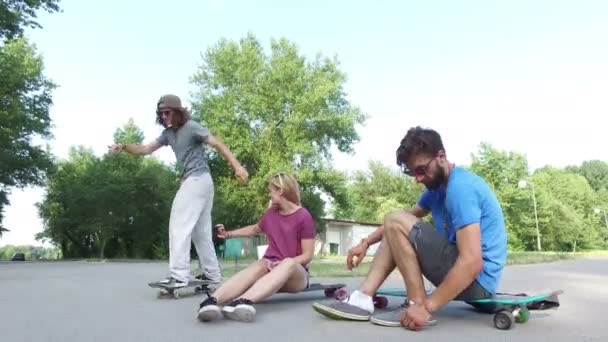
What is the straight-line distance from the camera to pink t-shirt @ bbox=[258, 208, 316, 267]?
429 cm

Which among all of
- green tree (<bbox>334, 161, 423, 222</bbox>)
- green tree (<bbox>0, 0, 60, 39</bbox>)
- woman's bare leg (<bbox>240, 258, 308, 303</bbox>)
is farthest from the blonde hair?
green tree (<bbox>334, 161, 423, 222</bbox>)

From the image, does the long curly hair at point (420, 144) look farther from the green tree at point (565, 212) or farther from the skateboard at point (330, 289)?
the green tree at point (565, 212)

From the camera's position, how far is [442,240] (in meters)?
3.12

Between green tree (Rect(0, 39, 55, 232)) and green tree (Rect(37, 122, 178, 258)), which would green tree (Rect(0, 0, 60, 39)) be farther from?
green tree (Rect(37, 122, 178, 258))

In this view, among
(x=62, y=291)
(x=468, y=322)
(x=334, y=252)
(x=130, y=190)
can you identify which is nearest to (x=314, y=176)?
(x=130, y=190)

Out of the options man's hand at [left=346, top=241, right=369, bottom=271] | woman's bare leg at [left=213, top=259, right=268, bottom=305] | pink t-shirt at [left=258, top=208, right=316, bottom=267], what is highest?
pink t-shirt at [left=258, top=208, right=316, bottom=267]

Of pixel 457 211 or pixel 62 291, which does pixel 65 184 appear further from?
pixel 457 211

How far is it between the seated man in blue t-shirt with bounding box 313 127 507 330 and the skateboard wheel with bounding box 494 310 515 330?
14 centimetres

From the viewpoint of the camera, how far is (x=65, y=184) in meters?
36.1

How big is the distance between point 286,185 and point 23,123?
27323mm

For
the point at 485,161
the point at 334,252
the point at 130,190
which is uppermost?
the point at 485,161

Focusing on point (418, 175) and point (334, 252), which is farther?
point (334, 252)

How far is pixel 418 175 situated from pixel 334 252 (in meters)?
45.9

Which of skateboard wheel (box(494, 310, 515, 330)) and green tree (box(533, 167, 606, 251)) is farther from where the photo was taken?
green tree (box(533, 167, 606, 251))
